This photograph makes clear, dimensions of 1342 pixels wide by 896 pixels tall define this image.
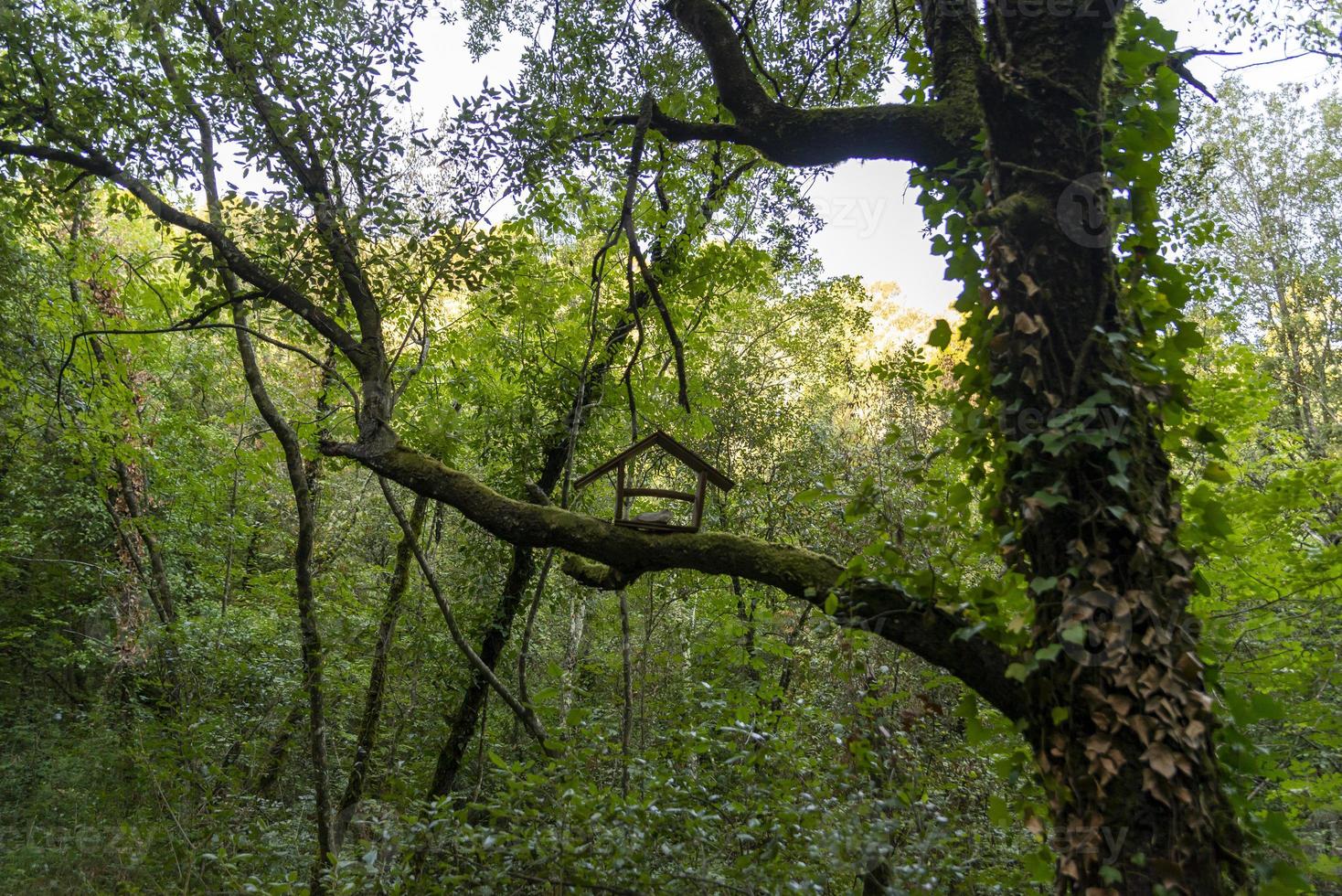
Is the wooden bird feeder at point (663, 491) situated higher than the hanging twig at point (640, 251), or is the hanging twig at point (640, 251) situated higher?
the hanging twig at point (640, 251)

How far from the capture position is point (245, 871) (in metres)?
5.51

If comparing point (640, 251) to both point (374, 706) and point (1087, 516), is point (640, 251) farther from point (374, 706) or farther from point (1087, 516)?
point (374, 706)

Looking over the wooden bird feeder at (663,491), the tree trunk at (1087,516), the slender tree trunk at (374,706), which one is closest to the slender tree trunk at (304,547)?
the slender tree trunk at (374,706)

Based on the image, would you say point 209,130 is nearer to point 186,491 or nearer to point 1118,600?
point 1118,600

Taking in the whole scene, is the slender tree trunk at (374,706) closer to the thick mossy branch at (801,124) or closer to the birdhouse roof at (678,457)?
the birdhouse roof at (678,457)

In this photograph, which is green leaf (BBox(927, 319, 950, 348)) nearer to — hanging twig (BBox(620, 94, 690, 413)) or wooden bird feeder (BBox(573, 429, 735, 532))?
hanging twig (BBox(620, 94, 690, 413))

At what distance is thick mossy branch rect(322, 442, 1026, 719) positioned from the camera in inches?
88.4

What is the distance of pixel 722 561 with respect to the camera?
9.39 feet

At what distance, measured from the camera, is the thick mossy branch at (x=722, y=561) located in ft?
7.37

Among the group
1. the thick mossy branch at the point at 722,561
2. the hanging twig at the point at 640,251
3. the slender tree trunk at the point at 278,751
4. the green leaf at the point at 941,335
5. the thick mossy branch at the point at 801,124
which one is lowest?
the slender tree trunk at the point at 278,751

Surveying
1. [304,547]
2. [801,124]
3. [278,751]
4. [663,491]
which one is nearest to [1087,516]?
[663,491]

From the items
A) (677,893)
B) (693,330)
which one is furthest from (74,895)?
(693,330)

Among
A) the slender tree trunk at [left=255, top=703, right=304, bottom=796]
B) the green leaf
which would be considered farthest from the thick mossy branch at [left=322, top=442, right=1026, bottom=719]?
the slender tree trunk at [left=255, top=703, right=304, bottom=796]

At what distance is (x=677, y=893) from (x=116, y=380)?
278 inches
